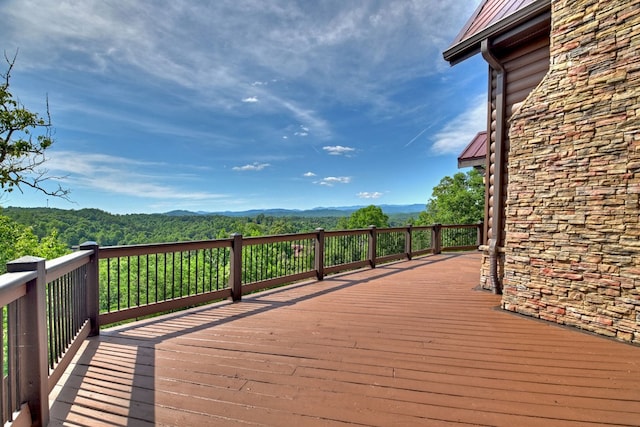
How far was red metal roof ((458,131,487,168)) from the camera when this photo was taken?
8.04 metres

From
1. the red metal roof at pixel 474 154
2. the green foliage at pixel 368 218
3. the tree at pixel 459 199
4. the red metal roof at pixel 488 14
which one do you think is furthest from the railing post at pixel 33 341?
the green foliage at pixel 368 218

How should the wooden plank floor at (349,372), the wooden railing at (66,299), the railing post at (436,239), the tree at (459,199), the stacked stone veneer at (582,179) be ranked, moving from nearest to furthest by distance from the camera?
1. the wooden railing at (66,299)
2. the wooden plank floor at (349,372)
3. the stacked stone veneer at (582,179)
4. the railing post at (436,239)
5. the tree at (459,199)

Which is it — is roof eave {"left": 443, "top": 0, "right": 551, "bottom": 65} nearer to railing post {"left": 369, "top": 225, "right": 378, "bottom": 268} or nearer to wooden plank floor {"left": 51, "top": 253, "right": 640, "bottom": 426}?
railing post {"left": 369, "top": 225, "right": 378, "bottom": 268}

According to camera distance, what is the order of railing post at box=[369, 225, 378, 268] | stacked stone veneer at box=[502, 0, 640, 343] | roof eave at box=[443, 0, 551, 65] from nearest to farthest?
stacked stone veneer at box=[502, 0, 640, 343] → roof eave at box=[443, 0, 551, 65] → railing post at box=[369, 225, 378, 268]

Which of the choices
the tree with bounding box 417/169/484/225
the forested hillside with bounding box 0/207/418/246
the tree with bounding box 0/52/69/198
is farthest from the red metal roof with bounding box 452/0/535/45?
the tree with bounding box 417/169/484/225

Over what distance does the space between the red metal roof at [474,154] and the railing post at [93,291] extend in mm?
8513

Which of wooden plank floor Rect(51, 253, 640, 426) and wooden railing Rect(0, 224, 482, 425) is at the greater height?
wooden railing Rect(0, 224, 482, 425)

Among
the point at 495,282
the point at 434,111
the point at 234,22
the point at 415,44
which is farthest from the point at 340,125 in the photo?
the point at 495,282

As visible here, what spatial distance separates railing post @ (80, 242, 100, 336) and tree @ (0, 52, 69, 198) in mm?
9319

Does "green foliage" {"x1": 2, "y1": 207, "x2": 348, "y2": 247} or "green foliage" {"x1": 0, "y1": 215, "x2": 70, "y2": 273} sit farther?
"green foliage" {"x1": 2, "y1": 207, "x2": 348, "y2": 247}

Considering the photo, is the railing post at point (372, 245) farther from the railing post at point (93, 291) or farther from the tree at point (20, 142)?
the tree at point (20, 142)

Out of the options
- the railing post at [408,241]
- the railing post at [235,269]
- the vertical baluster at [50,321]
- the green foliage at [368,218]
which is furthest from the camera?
the green foliage at [368,218]

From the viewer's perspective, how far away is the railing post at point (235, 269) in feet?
14.3

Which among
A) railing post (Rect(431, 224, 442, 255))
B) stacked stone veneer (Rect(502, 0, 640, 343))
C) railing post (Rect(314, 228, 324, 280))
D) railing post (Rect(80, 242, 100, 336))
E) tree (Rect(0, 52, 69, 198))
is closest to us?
stacked stone veneer (Rect(502, 0, 640, 343))
